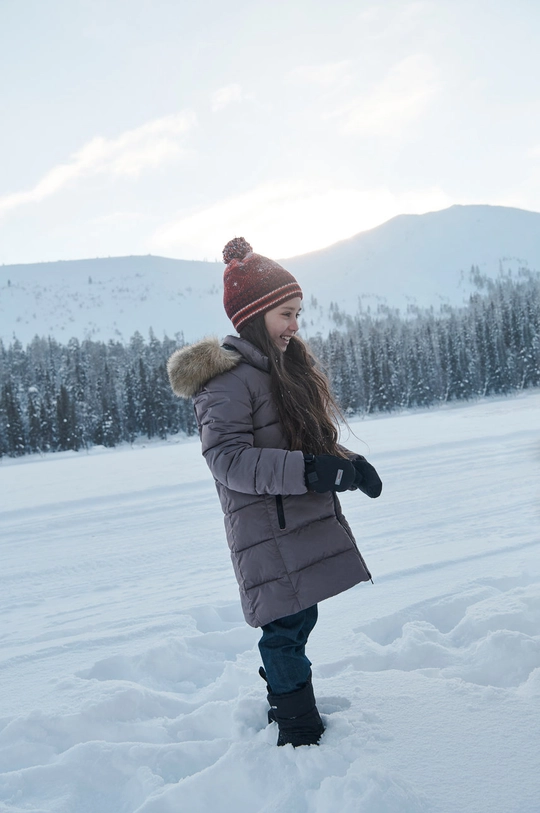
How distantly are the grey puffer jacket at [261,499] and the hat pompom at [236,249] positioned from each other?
40cm

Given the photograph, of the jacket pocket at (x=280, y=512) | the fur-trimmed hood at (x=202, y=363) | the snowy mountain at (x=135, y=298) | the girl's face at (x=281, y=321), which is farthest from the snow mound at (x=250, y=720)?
the snowy mountain at (x=135, y=298)

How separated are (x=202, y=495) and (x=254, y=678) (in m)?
5.92

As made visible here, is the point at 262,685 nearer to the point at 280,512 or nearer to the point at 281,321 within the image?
the point at 280,512

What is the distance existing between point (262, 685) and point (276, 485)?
1.22 metres

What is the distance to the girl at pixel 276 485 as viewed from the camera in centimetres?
171

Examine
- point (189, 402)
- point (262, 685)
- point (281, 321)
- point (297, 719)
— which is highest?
point (189, 402)

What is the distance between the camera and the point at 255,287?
6.51 ft

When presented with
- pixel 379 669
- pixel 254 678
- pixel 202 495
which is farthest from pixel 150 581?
pixel 202 495

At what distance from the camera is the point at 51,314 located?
145 meters

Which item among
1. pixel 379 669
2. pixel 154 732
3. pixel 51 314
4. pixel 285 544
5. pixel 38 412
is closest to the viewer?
pixel 285 544

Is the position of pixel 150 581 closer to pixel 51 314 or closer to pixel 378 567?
pixel 378 567

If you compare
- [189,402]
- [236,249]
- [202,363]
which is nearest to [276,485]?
[202,363]

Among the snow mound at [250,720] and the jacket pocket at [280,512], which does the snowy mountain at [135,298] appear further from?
the jacket pocket at [280,512]

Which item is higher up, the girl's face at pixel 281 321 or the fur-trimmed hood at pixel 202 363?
the girl's face at pixel 281 321
